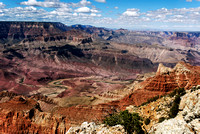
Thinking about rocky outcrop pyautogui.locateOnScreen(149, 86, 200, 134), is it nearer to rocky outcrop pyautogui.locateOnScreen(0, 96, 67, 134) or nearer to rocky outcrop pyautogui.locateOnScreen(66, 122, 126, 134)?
rocky outcrop pyautogui.locateOnScreen(66, 122, 126, 134)

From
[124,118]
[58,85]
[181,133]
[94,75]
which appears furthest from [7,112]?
[94,75]

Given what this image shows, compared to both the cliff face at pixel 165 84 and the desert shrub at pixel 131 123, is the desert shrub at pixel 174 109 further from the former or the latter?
the cliff face at pixel 165 84

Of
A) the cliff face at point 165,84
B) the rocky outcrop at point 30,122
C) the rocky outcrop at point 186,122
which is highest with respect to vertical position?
the rocky outcrop at point 186,122

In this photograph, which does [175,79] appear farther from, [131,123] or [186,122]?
[186,122]

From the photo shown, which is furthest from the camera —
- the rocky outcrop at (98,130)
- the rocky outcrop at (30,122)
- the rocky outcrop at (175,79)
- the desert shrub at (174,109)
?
the rocky outcrop at (175,79)

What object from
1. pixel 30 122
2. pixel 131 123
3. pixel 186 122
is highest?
pixel 186 122

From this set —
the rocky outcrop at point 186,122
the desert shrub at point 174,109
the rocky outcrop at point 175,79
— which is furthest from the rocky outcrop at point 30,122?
the rocky outcrop at point 175,79

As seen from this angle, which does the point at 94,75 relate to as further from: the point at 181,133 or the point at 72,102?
the point at 181,133

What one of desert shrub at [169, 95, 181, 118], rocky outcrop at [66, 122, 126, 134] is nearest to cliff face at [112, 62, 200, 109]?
desert shrub at [169, 95, 181, 118]

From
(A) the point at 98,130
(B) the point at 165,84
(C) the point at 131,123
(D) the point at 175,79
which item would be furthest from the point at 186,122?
(D) the point at 175,79
